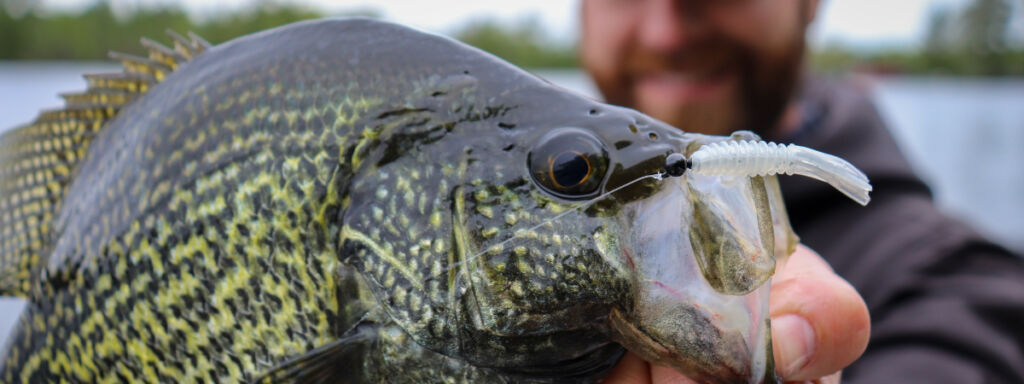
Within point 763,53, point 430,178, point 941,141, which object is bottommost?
point 941,141

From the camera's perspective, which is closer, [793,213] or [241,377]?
[241,377]

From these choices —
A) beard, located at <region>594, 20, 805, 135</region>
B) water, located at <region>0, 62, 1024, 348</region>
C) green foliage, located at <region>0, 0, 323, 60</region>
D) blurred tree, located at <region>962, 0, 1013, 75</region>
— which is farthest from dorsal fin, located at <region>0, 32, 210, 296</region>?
blurred tree, located at <region>962, 0, 1013, 75</region>

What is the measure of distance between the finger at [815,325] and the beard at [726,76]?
2387 millimetres

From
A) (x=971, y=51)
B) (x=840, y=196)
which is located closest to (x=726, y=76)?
(x=840, y=196)

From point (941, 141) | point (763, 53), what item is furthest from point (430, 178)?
point (941, 141)

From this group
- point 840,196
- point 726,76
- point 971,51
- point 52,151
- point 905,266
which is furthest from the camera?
point 971,51

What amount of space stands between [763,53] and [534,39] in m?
30.2

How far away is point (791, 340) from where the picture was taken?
1217mm

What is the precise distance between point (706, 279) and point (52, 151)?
1.61m

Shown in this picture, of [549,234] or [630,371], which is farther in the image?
[630,371]

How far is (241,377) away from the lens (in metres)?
1.34

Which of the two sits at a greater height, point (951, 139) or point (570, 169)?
point (570, 169)

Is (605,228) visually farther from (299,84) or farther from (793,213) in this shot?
(793,213)

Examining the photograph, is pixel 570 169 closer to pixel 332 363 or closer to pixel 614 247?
pixel 614 247
